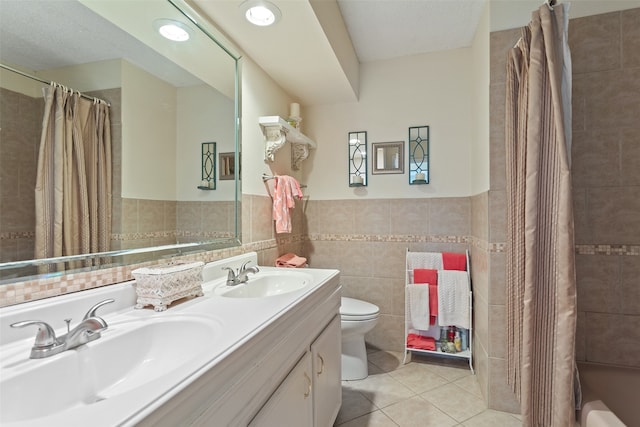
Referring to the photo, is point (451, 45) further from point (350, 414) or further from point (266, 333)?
point (350, 414)

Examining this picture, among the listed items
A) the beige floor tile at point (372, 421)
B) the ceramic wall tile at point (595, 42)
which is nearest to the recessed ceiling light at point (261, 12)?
the ceramic wall tile at point (595, 42)

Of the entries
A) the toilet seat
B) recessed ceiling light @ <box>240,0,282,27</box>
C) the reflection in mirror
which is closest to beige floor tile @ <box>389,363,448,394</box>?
the toilet seat

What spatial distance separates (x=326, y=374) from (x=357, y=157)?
67.8 inches

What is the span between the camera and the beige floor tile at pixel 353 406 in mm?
1690

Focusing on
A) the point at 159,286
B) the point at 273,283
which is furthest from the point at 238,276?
the point at 159,286

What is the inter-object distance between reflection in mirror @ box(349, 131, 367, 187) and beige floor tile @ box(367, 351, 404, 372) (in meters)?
1.39

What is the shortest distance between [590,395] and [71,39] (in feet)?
8.07

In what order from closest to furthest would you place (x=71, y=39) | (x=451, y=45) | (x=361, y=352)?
(x=71, y=39), (x=361, y=352), (x=451, y=45)

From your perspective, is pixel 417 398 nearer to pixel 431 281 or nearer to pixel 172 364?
pixel 431 281

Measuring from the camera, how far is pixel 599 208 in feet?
5.33

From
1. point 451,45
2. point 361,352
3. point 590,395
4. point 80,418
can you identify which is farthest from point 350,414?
point 451,45

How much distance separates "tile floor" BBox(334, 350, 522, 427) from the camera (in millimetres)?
1653

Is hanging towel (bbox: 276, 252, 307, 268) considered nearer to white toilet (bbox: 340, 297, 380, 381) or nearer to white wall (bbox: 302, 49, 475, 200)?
white toilet (bbox: 340, 297, 380, 381)

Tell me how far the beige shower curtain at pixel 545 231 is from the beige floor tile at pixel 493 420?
13.5 inches
